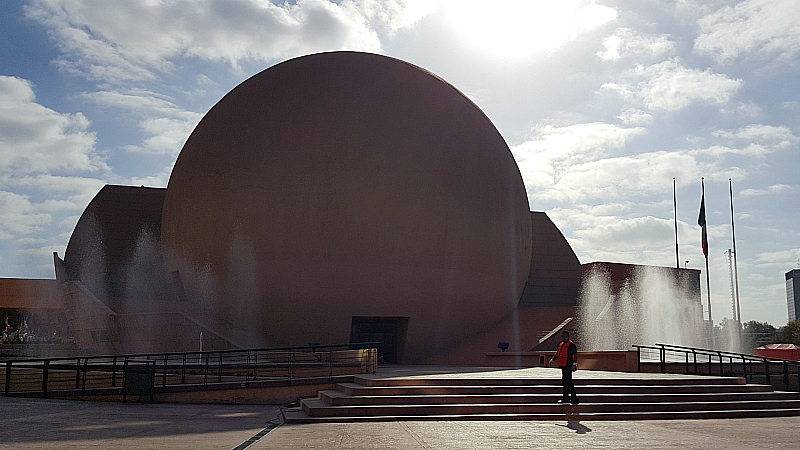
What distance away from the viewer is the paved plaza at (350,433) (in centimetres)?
696

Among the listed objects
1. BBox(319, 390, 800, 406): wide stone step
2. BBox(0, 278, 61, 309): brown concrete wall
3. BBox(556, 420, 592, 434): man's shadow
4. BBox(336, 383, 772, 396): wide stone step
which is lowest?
BBox(556, 420, 592, 434): man's shadow

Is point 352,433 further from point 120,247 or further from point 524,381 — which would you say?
point 120,247

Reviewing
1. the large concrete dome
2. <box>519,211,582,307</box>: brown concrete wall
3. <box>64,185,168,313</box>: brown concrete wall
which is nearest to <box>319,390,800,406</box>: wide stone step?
the large concrete dome

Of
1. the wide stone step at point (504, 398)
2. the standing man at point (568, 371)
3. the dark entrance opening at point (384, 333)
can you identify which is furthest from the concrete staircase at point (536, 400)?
the dark entrance opening at point (384, 333)

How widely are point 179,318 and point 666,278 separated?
843 inches

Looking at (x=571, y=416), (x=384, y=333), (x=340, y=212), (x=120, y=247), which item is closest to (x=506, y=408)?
(x=571, y=416)

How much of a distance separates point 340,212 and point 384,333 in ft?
16.9

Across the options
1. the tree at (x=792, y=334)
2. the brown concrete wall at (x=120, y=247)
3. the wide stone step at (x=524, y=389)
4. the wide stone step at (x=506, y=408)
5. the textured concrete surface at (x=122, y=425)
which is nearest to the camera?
the textured concrete surface at (x=122, y=425)

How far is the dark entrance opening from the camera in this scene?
74.1 feet

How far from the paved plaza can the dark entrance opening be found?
12.4 meters

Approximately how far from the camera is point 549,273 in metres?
30.4

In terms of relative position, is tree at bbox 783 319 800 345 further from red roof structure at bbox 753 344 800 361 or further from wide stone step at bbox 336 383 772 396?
wide stone step at bbox 336 383 772 396

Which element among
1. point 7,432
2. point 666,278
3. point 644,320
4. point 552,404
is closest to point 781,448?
point 552,404

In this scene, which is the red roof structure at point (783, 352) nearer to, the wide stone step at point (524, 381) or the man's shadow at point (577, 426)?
the wide stone step at point (524, 381)
